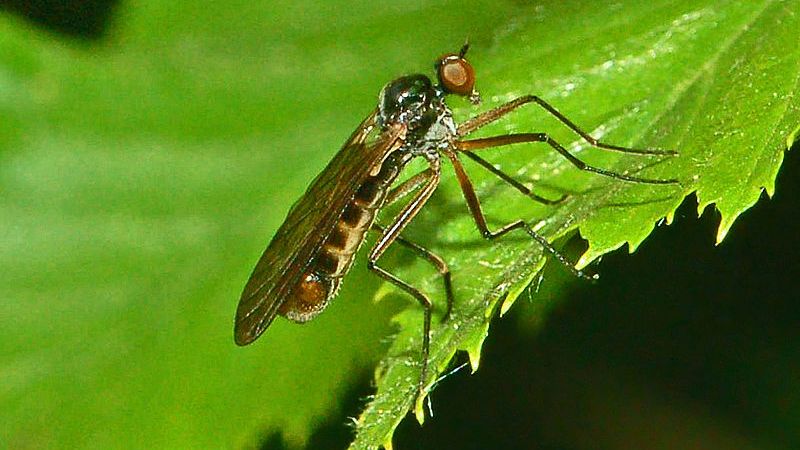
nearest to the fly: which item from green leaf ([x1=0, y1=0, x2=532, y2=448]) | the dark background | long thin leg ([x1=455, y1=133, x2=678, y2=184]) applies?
long thin leg ([x1=455, y1=133, x2=678, y2=184])

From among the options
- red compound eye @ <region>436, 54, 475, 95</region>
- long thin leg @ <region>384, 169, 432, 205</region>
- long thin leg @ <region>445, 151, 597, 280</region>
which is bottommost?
long thin leg @ <region>445, 151, 597, 280</region>

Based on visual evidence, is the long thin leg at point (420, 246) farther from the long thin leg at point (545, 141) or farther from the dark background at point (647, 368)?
the dark background at point (647, 368)

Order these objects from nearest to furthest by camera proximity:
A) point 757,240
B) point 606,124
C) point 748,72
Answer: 1. point 748,72
2. point 606,124
3. point 757,240

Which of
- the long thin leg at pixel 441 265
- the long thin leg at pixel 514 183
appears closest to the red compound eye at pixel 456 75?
the long thin leg at pixel 514 183

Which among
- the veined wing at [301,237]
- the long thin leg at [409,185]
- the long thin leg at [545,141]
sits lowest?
the veined wing at [301,237]

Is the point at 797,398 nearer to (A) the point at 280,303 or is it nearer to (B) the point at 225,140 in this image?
(A) the point at 280,303

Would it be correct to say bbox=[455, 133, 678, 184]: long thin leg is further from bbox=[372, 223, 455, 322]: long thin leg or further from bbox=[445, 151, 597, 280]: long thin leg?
bbox=[372, 223, 455, 322]: long thin leg

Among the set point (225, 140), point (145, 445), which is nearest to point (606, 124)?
point (225, 140)
